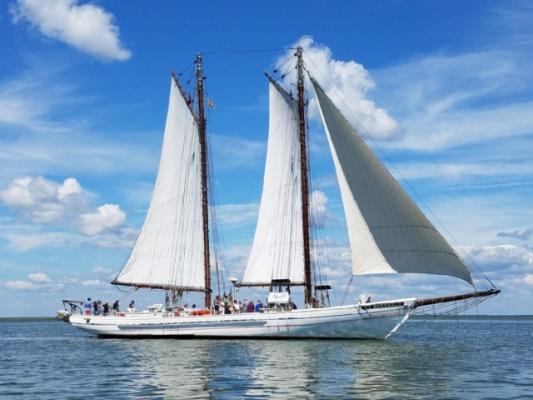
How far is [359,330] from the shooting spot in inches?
2306

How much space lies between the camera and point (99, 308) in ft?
241

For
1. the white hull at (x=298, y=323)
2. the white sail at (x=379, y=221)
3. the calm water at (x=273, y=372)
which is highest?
the white sail at (x=379, y=221)

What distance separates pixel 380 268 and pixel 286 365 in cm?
1553

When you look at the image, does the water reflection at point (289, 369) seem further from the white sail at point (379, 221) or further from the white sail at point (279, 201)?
the white sail at point (279, 201)

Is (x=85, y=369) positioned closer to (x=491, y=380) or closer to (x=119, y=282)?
(x=491, y=380)

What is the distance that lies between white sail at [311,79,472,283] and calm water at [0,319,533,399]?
19.3 ft

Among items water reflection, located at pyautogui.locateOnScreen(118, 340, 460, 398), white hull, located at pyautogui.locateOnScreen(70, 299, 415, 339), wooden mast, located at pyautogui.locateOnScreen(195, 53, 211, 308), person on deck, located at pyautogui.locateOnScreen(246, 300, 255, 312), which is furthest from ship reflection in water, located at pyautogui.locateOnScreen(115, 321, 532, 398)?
wooden mast, located at pyautogui.locateOnScreen(195, 53, 211, 308)

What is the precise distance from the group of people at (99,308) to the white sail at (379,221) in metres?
26.7

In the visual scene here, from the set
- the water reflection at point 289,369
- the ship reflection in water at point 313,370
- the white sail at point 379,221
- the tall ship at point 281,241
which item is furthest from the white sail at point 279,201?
the ship reflection in water at point 313,370

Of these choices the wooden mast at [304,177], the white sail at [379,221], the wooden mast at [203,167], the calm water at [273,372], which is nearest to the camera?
the calm water at [273,372]

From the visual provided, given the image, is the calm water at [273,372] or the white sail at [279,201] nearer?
the calm water at [273,372]

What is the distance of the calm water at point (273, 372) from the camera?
107ft

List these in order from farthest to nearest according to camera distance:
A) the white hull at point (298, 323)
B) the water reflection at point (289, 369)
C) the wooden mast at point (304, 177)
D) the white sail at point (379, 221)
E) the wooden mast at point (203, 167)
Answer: the wooden mast at point (203, 167), the wooden mast at point (304, 177), the white hull at point (298, 323), the white sail at point (379, 221), the water reflection at point (289, 369)

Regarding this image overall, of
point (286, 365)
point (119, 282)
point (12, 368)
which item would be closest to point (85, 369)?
point (12, 368)
